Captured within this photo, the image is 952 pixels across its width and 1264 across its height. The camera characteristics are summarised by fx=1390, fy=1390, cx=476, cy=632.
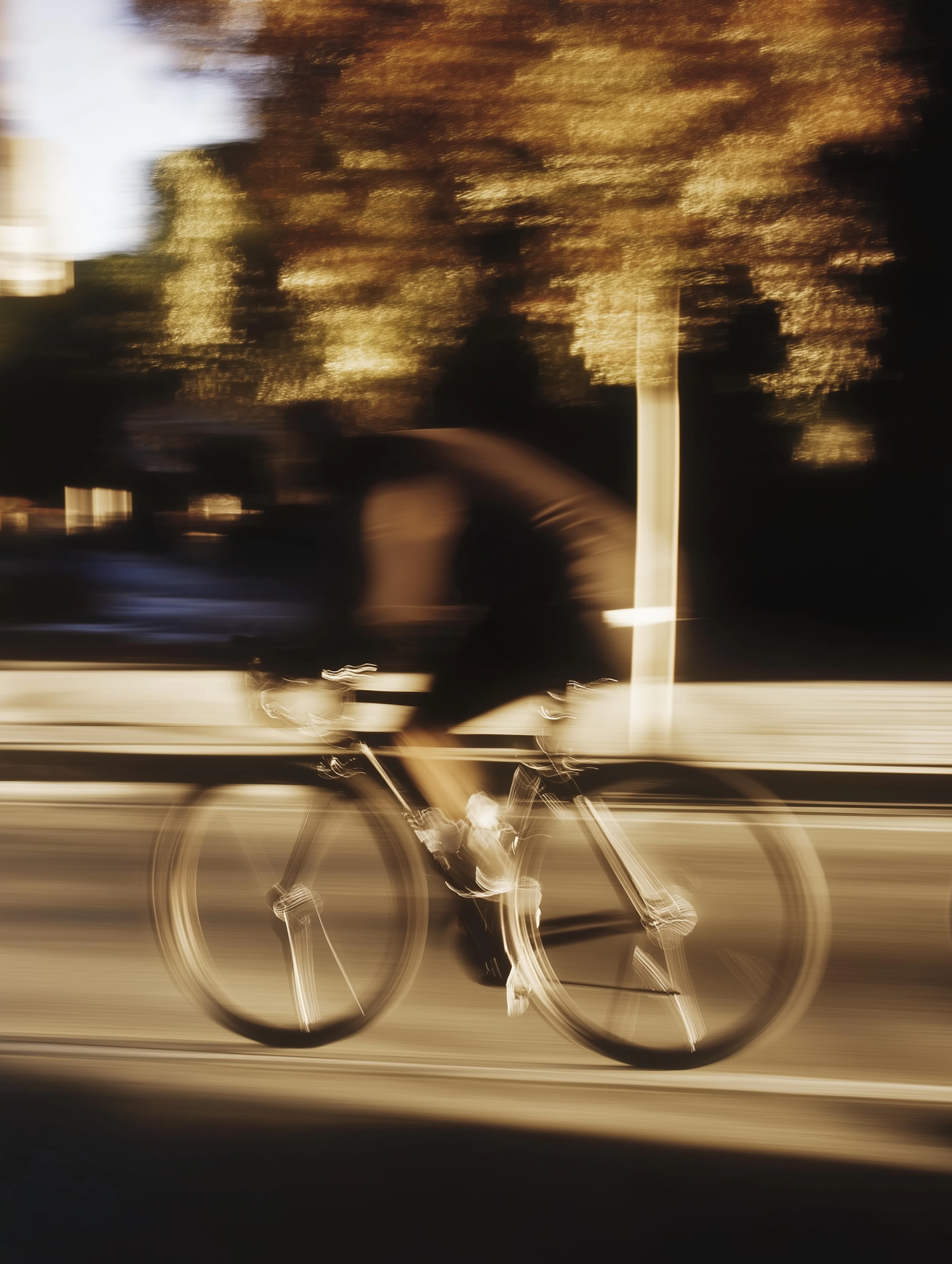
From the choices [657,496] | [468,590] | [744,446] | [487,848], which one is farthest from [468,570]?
[744,446]

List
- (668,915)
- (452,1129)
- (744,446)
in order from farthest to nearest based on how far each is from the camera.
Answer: (744,446) < (668,915) < (452,1129)

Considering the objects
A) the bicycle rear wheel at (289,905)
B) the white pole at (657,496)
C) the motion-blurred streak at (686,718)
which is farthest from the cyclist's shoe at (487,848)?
the white pole at (657,496)

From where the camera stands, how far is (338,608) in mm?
3564

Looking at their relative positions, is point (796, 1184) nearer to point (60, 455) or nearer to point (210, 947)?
point (210, 947)

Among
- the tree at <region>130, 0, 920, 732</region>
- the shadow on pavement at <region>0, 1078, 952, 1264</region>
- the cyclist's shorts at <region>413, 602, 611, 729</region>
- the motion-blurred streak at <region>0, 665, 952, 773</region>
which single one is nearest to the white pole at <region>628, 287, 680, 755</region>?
the tree at <region>130, 0, 920, 732</region>

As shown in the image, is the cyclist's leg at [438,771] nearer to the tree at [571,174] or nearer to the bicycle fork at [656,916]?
the bicycle fork at [656,916]

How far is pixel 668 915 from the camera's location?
11.7 ft

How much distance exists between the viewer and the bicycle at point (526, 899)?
3508mm

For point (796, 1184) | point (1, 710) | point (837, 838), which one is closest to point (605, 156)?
point (837, 838)

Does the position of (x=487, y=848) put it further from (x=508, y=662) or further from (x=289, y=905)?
(x=289, y=905)

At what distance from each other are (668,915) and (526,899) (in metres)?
0.37

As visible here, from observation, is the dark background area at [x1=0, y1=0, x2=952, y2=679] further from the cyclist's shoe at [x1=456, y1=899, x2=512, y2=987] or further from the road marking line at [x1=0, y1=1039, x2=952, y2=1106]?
the road marking line at [x1=0, y1=1039, x2=952, y2=1106]

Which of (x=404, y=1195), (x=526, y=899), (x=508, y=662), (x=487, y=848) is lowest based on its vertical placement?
→ (x=404, y=1195)

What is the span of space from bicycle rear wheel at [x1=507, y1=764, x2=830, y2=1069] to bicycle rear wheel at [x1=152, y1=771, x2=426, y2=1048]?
36 centimetres
